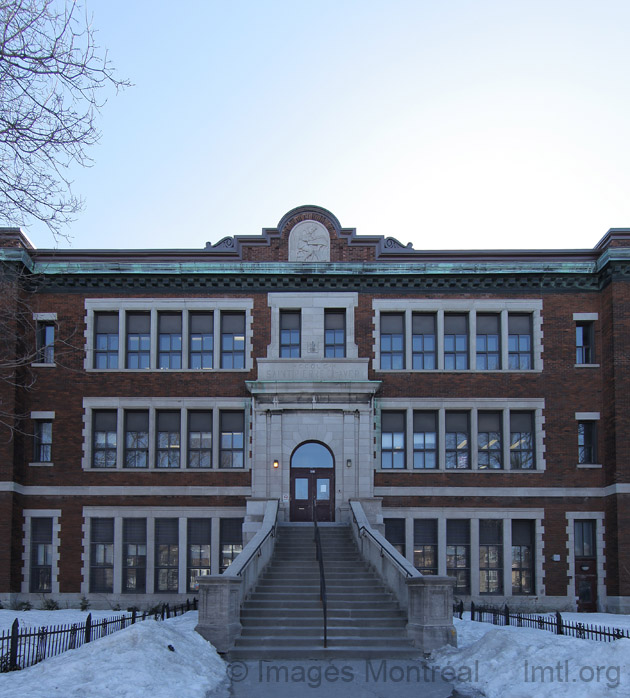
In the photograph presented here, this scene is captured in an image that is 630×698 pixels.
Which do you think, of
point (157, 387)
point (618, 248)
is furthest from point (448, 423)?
point (157, 387)

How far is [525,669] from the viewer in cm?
1477

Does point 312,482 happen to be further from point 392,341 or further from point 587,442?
point 587,442

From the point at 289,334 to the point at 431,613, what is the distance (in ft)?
47.2

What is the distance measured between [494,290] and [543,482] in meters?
7.04

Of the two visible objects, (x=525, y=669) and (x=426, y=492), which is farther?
(x=426, y=492)

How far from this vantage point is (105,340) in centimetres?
3120

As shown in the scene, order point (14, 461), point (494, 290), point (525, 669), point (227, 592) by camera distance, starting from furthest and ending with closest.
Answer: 1. point (494, 290)
2. point (14, 461)
3. point (227, 592)
4. point (525, 669)

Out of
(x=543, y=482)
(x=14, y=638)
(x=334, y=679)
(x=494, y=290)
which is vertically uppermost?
(x=494, y=290)

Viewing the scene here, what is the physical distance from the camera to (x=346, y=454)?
29.9 metres

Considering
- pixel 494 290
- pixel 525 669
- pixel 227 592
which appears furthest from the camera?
pixel 494 290

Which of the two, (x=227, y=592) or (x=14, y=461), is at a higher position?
(x=14, y=461)

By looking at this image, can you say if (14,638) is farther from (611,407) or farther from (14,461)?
(611,407)

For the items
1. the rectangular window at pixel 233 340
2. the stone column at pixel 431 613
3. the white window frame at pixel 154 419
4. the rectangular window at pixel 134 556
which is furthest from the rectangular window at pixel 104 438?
the stone column at pixel 431 613

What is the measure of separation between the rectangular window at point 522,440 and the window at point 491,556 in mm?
2191
